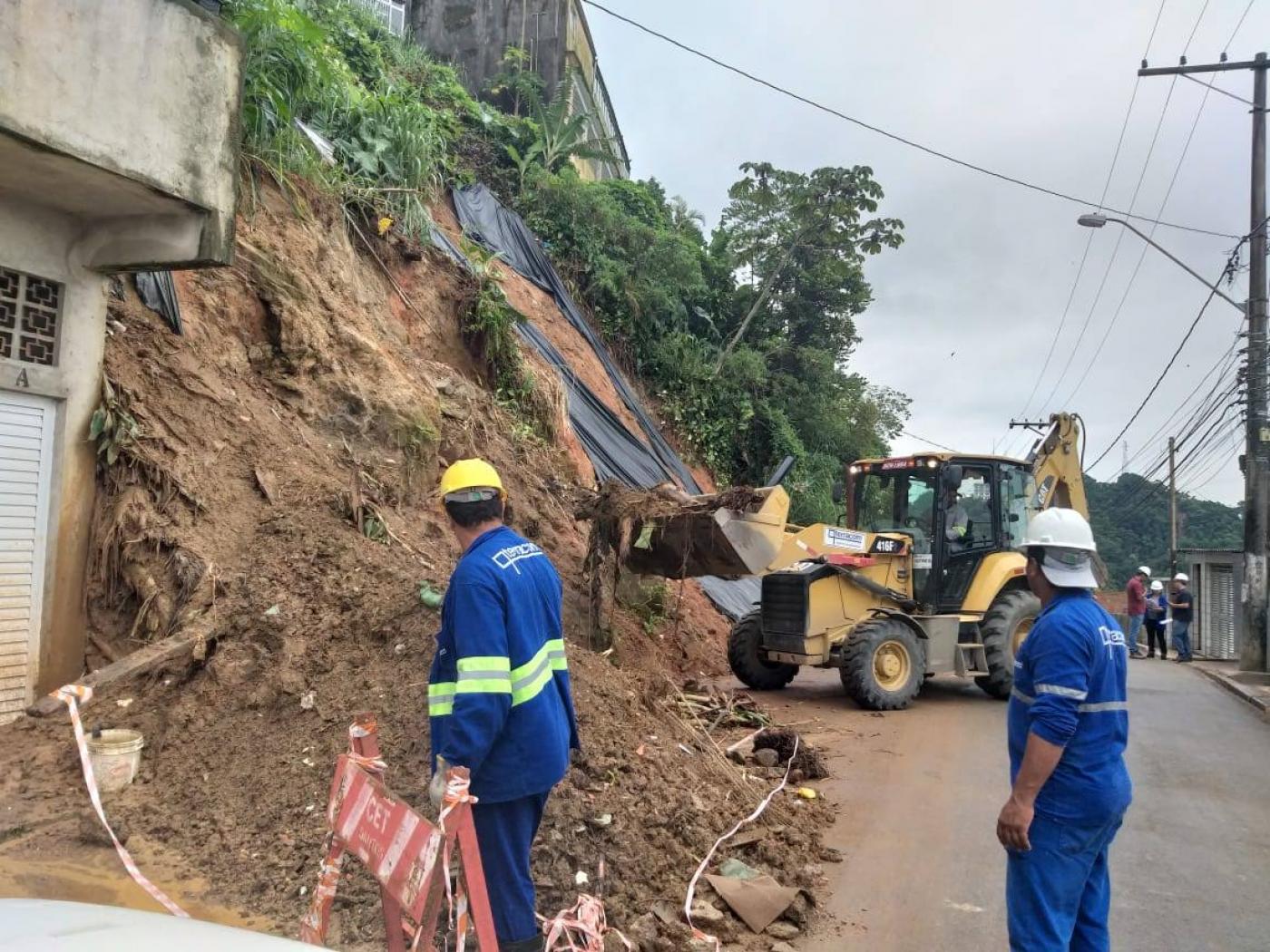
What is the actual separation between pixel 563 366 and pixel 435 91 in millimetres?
6840

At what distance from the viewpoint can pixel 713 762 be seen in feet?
19.2

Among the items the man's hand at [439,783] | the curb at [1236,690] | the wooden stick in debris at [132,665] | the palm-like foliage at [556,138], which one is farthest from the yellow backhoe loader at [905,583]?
the palm-like foliage at [556,138]

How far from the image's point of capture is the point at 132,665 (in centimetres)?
562

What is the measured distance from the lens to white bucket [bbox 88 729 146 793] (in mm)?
4906

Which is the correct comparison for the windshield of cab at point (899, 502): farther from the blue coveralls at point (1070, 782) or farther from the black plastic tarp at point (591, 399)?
the blue coveralls at point (1070, 782)

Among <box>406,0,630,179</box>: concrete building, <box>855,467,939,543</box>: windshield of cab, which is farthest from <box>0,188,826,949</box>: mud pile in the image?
<box>406,0,630,179</box>: concrete building

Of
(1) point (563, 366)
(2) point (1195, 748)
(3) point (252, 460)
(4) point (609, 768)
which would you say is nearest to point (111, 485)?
(3) point (252, 460)

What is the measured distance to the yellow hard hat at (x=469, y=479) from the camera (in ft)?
10.8

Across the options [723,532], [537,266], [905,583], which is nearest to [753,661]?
[905,583]

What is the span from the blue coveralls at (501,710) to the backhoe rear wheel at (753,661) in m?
7.27

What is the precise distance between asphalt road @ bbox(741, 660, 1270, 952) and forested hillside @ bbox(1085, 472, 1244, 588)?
37221 millimetres

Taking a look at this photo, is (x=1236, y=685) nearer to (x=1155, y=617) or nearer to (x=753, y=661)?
(x=1155, y=617)

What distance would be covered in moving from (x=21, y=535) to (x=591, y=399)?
28.4 feet

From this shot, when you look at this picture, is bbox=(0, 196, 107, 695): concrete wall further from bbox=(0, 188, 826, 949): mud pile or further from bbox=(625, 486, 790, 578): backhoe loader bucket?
bbox=(625, 486, 790, 578): backhoe loader bucket
